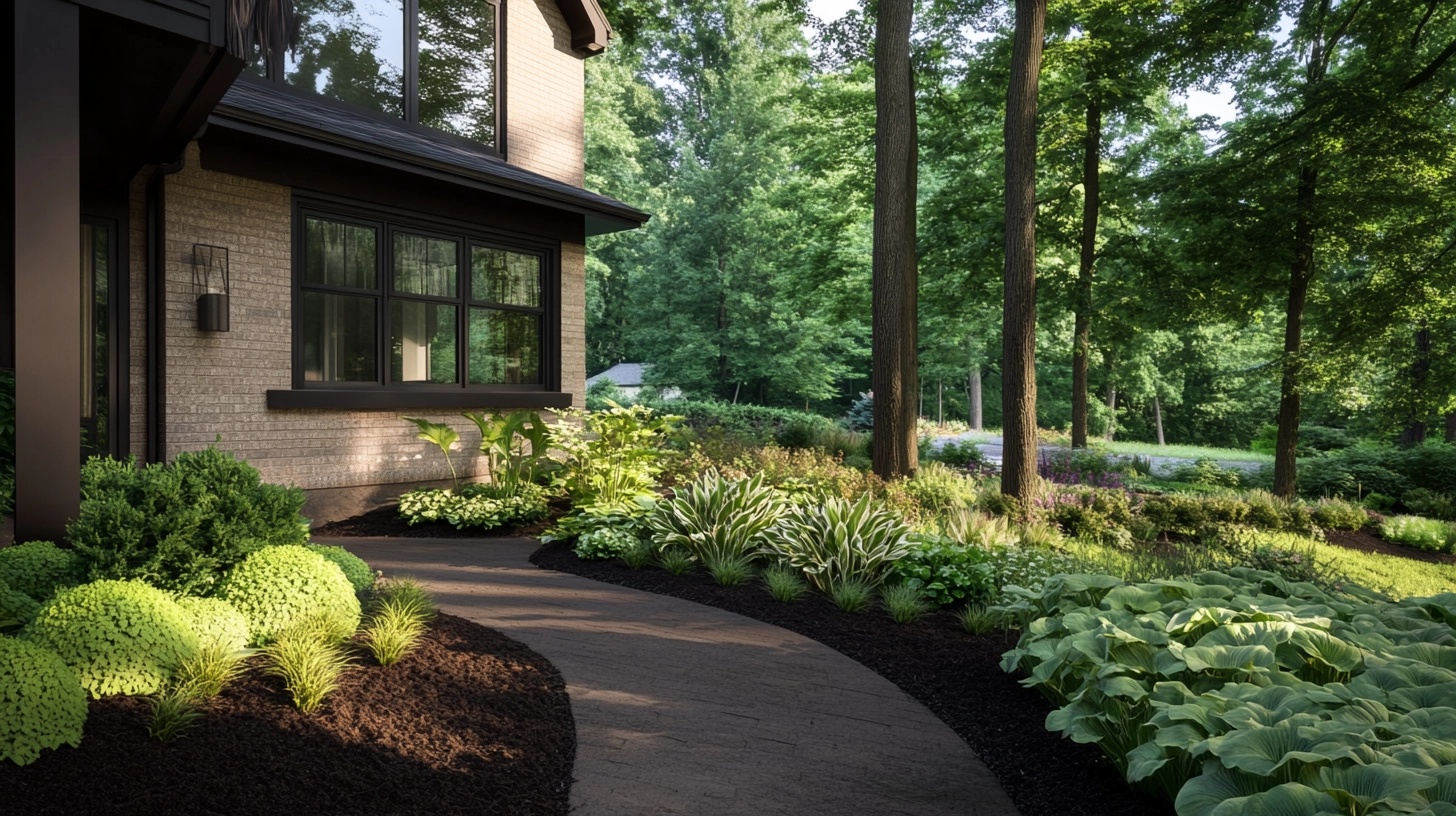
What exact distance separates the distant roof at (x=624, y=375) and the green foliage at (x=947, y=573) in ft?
96.7

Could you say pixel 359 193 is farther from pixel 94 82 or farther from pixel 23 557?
pixel 23 557

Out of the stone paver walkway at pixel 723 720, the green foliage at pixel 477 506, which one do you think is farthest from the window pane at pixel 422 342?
the stone paver walkway at pixel 723 720

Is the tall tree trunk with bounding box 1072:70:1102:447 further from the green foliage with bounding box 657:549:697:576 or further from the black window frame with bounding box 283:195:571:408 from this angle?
the green foliage with bounding box 657:549:697:576

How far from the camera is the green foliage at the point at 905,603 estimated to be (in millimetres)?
5160

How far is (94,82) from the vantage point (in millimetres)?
4887

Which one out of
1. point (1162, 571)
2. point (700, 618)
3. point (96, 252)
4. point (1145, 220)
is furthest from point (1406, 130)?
point (96, 252)

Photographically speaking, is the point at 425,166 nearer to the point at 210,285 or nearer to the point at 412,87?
the point at 412,87

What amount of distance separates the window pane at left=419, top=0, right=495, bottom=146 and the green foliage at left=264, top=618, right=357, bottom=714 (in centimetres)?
783

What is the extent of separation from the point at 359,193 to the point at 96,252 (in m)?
2.29

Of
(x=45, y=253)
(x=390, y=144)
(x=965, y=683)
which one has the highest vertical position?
(x=390, y=144)

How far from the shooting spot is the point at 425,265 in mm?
9344

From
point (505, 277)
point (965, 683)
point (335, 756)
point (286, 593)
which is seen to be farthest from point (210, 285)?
point (965, 683)

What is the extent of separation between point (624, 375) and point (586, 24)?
26.0m

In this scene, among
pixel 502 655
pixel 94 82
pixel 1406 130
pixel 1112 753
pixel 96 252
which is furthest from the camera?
pixel 1406 130
